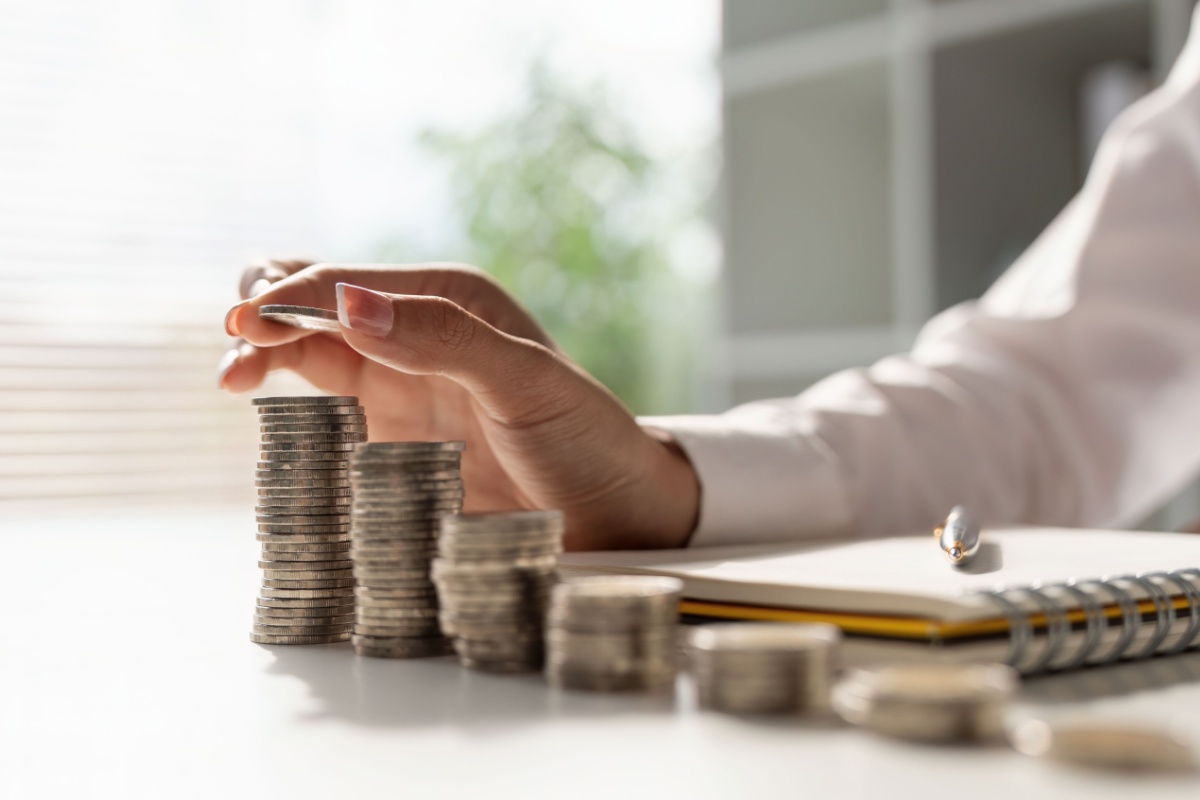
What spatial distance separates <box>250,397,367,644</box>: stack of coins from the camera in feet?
2.18

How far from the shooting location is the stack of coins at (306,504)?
0.66 metres

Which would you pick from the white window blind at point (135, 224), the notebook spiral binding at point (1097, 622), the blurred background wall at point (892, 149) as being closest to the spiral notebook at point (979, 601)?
the notebook spiral binding at point (1097, 622)

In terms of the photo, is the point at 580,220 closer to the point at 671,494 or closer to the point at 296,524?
the point at 671,494

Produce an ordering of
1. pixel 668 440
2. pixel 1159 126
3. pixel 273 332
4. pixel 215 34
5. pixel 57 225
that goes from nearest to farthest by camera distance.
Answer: pixel 273 332 < pixel 668 440 < pixel 1159 126 < pixel 57 225 < pixel 215 34

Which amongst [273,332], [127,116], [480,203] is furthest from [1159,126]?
[480,203]

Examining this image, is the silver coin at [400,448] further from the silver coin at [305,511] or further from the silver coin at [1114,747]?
the silver coin at [1114,747]

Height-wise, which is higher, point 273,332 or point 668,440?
point 273,332

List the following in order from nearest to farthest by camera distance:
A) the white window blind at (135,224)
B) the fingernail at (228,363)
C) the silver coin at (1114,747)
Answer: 1. the silver coin at (1114,747)
2. the fingernail at (228,363)
3. the white window blind at (135,224)

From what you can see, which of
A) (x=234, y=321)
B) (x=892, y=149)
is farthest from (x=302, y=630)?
(x=892, y=149)

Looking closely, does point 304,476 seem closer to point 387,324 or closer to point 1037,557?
point 387,324

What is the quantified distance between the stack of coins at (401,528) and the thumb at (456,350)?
7 cm

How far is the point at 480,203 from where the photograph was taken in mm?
5582

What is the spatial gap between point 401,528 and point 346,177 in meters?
4.74

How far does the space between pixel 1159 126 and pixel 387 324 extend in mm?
1245
